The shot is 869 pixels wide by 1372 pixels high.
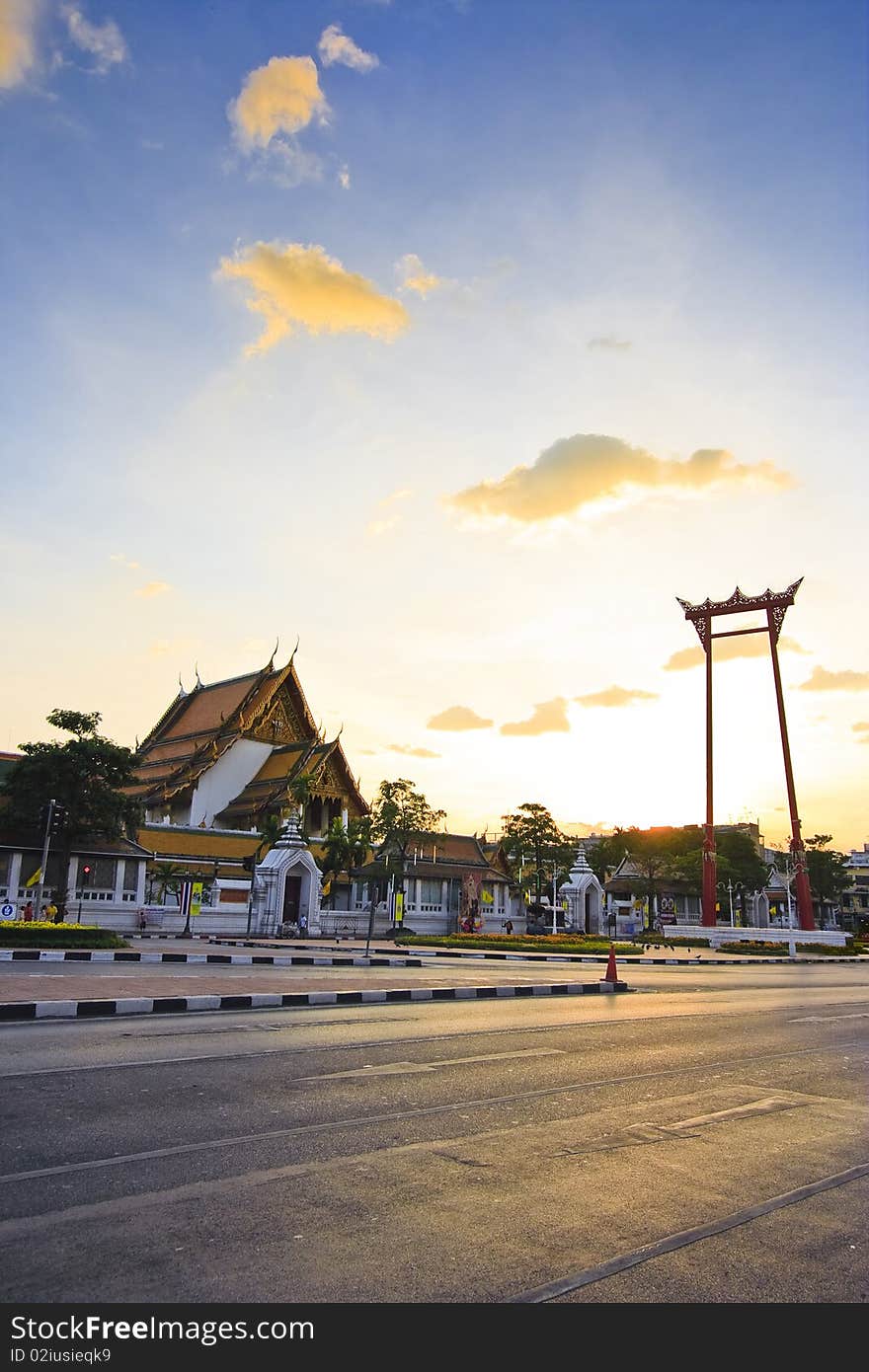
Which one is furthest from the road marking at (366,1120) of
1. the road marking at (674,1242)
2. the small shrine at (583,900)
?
the small shrine at (583,900)

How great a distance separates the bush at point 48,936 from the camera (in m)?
19.9

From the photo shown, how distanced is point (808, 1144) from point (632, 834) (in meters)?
83.4

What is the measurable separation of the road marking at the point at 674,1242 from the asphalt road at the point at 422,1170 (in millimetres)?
15

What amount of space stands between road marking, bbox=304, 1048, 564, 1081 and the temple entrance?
3033 centimetres

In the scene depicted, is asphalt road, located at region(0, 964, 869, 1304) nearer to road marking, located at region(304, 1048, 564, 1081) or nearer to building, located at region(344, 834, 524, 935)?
road marking, located at region(304, 1048, 564, 1081)

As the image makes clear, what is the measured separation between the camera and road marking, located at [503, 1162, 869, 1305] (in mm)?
3375

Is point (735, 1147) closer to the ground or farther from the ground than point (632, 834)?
closer to the ground

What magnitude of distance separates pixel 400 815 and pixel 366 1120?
122ft

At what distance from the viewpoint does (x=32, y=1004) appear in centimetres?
1022

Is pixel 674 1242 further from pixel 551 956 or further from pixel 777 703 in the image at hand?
pixel 777 703

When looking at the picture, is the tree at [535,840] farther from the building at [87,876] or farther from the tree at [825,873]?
the tree at [825,873]

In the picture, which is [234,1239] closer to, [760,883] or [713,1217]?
[713,1217]

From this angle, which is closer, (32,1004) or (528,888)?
(32,1004)
